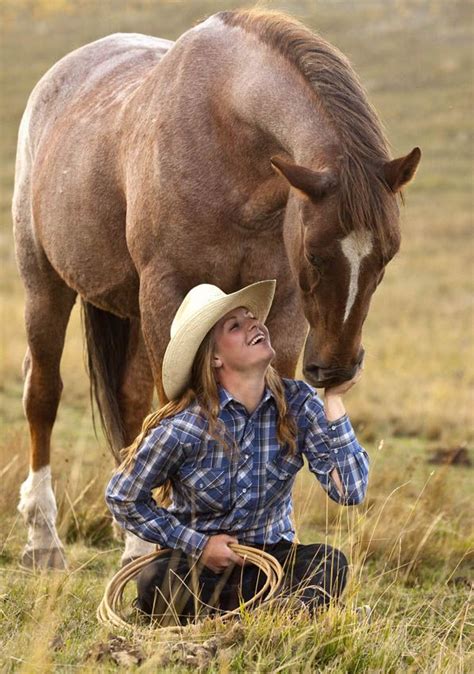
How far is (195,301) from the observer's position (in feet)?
13.2

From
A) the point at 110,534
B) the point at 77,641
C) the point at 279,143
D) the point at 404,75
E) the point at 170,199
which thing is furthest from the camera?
the point at 404,75

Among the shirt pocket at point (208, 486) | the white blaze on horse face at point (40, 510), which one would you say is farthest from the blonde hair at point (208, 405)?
the white blaze on horse face at point (40, 510)

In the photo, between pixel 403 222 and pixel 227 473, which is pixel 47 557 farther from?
pixel 403 222

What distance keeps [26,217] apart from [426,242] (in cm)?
2306

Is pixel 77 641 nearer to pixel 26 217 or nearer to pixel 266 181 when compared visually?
pixel 266 181

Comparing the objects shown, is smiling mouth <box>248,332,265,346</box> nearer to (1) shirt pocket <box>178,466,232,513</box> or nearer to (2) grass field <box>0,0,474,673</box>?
(1) shirt pocket <box>178,466,232,513</box>

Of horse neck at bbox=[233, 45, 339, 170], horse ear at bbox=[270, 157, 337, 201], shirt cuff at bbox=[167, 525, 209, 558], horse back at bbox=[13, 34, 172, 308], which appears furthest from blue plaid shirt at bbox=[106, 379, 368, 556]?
horse back at bbox=[13, 34, 172, 308]

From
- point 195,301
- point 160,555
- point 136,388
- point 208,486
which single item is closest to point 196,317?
point 195,301

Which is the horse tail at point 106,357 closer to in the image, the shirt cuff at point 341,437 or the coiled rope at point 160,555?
the coiled rope at point 160,555

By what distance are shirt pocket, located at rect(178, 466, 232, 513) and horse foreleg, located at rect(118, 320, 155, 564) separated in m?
2.27

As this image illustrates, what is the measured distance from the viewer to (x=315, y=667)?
3.44m

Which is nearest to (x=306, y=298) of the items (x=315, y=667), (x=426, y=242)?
(x=315, y=667)

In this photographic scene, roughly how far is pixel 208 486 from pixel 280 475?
294 mm

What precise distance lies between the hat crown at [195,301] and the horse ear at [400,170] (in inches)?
29.0
